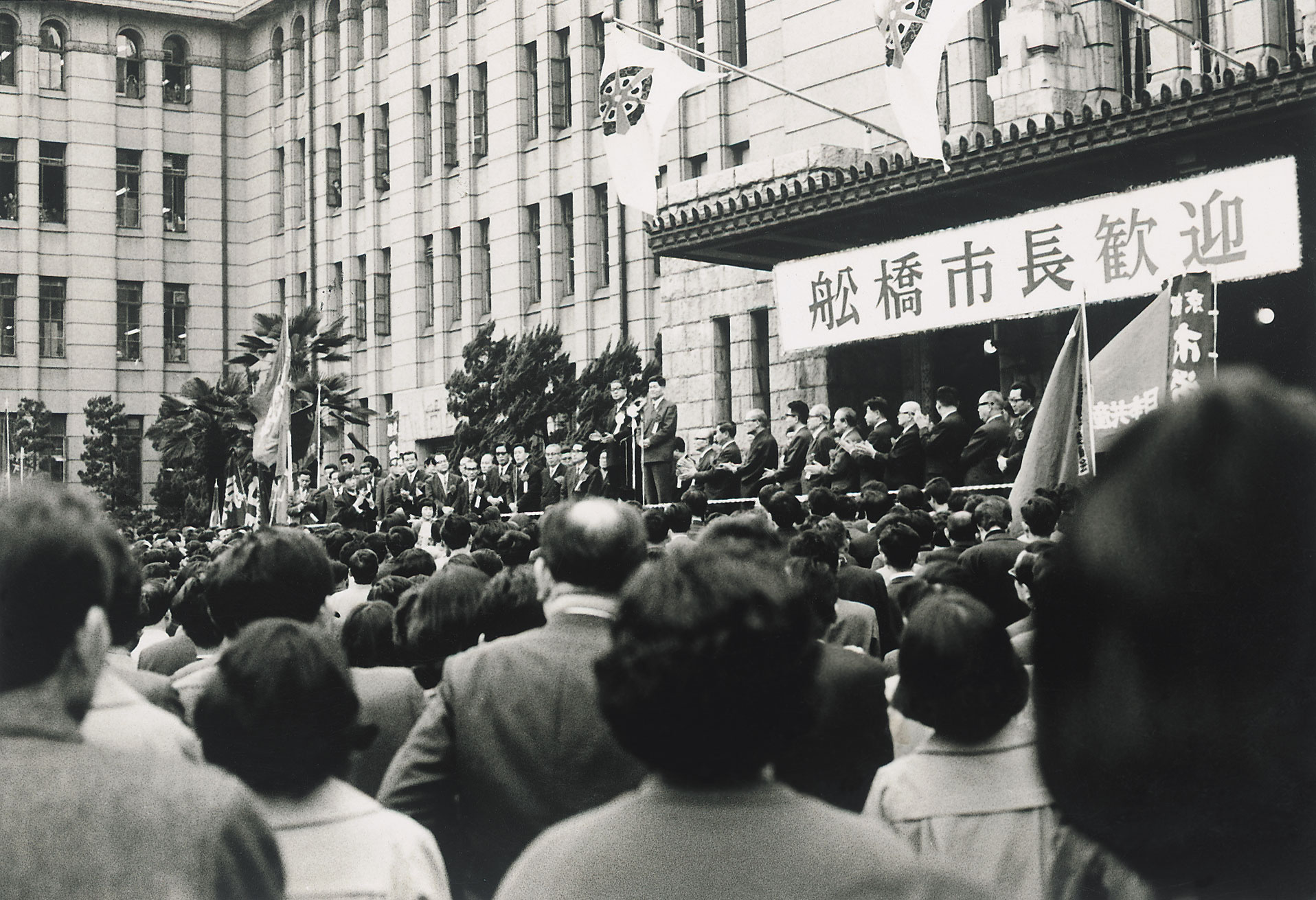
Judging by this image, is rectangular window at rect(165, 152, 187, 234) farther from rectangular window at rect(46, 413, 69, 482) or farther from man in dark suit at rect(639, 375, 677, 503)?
man in dark suit at rect(639, 375, 677, 503)

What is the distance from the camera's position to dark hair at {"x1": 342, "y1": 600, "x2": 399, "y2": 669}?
5.18 m

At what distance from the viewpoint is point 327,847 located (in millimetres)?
2951

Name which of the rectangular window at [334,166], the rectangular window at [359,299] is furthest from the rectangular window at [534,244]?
the rectangular window at [334,166]

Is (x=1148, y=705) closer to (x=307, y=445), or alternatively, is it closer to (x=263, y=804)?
(x=263, y=804)

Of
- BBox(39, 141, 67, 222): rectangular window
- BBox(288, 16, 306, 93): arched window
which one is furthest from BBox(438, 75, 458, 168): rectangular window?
BBox(39, 141, 67, 222): rectangular window

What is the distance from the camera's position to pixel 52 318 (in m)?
40.2

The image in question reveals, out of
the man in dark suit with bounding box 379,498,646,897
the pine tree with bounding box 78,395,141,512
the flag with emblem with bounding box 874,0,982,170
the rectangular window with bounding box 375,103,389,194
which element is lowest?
the man in dark suit with bounding box 379,498,646,897

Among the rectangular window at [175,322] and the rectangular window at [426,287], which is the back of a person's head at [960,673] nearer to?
the rectangular window at [426,287]

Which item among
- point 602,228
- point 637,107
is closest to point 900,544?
point 637,107

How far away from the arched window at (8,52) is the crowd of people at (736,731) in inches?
1563

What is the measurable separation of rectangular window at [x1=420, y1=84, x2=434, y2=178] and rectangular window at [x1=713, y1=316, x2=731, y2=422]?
14.2 meters

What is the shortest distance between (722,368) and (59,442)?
77.5 ft

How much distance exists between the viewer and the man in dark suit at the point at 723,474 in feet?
53.2

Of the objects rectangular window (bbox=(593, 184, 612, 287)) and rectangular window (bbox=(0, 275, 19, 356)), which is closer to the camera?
rectangular window (bbox=(593, 184, 612, 287))
